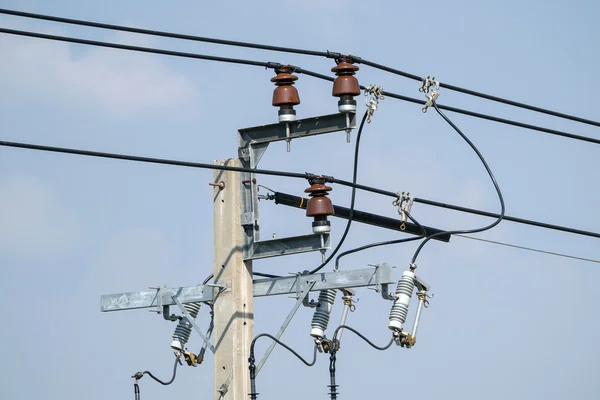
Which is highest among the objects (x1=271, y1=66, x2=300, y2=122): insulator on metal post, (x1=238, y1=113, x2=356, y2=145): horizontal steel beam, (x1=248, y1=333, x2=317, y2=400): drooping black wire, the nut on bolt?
(x1=271, y1=66, x2=300, y2=122): insulator on metal post

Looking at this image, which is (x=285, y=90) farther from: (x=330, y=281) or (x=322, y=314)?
(x=322, y=314)

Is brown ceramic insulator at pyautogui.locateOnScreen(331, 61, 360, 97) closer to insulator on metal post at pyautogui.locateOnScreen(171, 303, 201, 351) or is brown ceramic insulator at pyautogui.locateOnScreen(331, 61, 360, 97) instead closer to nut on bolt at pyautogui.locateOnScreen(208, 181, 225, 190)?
nut on bolt at pyautogui.locateOnScreen(208, 181, 225, 190)

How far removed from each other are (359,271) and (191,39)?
281cm

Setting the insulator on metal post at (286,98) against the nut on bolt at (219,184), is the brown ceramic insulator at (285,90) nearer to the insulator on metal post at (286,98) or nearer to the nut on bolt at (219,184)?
the insulator on metal post at (286,98)

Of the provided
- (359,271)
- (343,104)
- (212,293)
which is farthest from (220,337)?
(343,104)

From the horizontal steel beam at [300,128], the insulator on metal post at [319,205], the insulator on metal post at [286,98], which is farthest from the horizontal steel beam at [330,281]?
the insulator on metal post at [286,98]

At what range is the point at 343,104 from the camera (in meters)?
17.1

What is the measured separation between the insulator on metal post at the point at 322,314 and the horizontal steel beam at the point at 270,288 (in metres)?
0.26

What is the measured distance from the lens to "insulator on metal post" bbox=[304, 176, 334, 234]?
17.0 meters

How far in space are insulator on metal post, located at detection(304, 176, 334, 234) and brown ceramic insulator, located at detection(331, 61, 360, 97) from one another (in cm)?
88

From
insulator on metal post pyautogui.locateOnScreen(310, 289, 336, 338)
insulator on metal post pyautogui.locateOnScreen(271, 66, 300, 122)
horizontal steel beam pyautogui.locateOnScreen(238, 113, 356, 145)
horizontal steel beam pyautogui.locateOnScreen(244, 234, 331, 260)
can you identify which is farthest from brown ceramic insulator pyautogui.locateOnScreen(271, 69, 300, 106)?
insulator on metal post pyautogui.locateOnScreen(310, 289, 336, 338)

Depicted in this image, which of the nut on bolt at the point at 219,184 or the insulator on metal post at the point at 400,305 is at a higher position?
the nut on bolt at the point at 219,184

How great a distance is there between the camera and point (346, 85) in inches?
675

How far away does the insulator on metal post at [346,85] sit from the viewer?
17078mm
